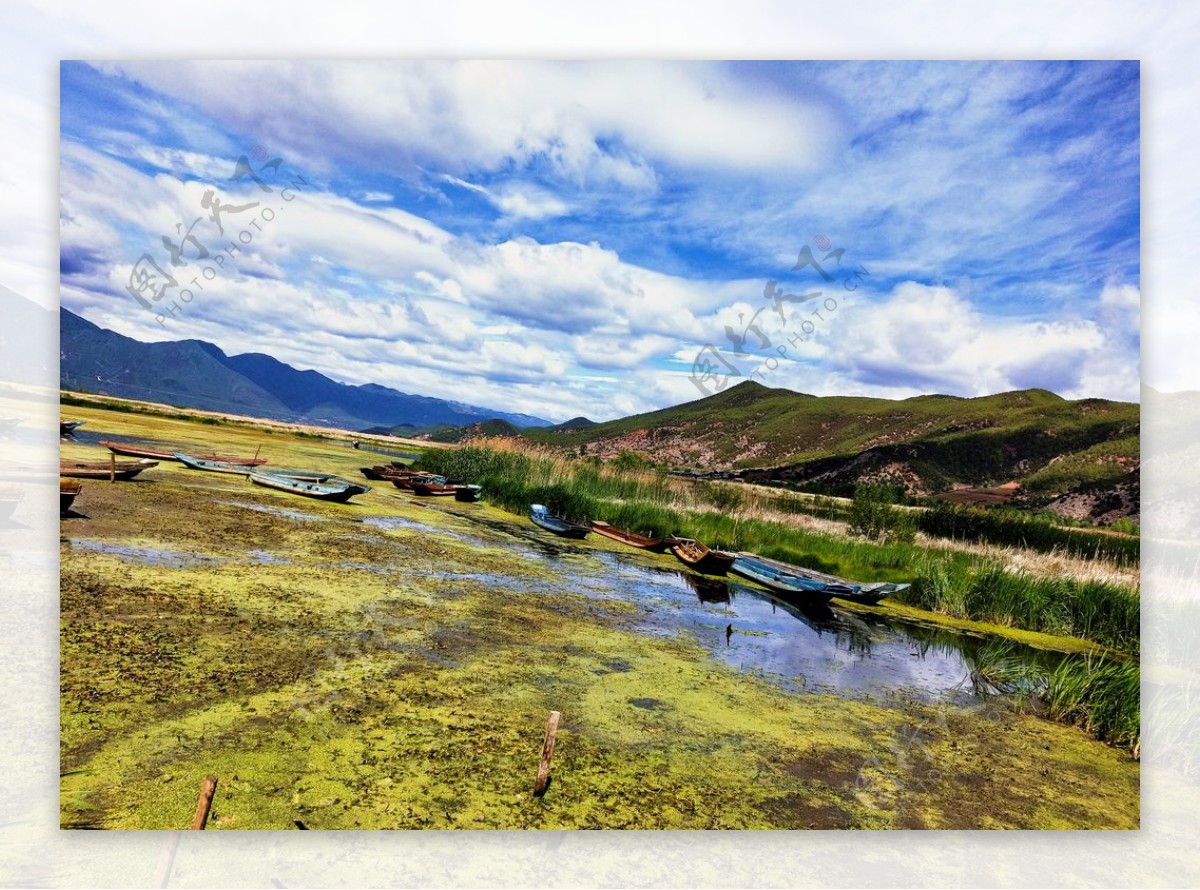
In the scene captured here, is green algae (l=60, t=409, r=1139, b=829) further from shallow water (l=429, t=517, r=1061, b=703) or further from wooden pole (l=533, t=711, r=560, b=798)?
shallow water (l=429, t=517, r=1061, b=703)

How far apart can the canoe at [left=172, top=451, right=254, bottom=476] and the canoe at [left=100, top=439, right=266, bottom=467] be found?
5 centimetres

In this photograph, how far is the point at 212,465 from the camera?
9812mm

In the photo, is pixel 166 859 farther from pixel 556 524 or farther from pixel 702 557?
pixel 556 524

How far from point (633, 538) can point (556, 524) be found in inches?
43.4

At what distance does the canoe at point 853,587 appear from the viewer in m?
6.38

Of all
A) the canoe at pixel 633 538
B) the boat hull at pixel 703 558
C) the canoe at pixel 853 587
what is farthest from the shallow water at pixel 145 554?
the canoe at pixel 853 587

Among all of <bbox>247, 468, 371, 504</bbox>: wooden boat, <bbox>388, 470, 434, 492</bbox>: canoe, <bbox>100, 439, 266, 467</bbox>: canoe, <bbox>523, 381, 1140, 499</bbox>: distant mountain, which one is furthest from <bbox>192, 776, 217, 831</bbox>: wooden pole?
<bbox>388, 470, 434, 492</bbox>: canoe

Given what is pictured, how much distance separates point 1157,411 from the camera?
176 inches

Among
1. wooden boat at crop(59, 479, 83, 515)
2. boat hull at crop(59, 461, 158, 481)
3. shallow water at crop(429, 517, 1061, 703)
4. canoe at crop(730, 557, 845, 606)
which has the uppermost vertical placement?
boat hull at crop(59, 461, 158, 481)

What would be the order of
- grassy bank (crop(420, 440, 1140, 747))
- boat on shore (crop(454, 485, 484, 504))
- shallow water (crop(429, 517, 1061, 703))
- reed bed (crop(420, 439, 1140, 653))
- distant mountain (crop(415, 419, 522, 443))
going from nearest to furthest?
grassy bank (crop(420, 440, 1140, 747)) → shallow water (crop(429, 517, 1061, 703)) → reed bed (crop(420, 439, 1140, 653)) → distant mountain (crop(415, 419, 522, 443)) → boat on shore (crop(454, 485, 484, 504))

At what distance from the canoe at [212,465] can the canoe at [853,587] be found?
771 cm

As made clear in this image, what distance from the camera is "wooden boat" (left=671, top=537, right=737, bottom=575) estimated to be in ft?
25.8

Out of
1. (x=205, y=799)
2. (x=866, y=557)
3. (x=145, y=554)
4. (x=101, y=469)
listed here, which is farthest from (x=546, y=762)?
(x=101, y=469)

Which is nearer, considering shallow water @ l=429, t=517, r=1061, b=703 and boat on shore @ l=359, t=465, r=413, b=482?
shallow water @ l=429, t=517, r=1061, b=703
